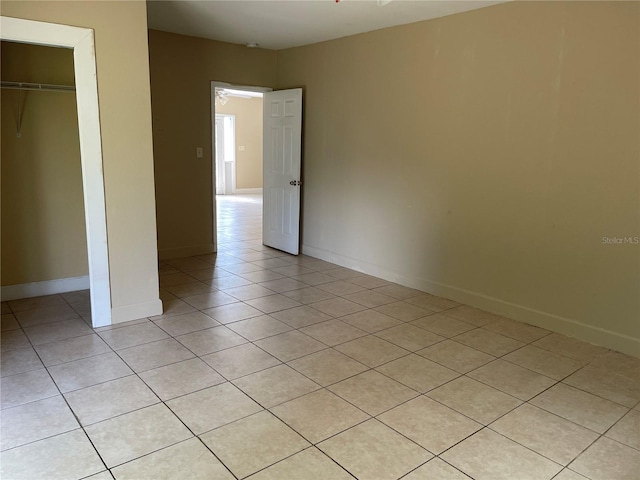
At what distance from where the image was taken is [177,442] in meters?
2.09

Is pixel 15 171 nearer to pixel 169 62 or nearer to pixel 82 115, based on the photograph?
pixel 82 115

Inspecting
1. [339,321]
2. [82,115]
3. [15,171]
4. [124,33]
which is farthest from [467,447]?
[15,171]

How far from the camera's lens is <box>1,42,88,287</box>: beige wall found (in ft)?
12.3

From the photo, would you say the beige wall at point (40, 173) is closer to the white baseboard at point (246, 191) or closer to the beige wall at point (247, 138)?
the beige wall at point (247, 138)

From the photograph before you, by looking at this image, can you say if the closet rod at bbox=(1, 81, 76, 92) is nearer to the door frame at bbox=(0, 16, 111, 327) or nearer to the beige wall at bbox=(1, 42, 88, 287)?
the beige wall at bbox=(1, 42, 88, 287)

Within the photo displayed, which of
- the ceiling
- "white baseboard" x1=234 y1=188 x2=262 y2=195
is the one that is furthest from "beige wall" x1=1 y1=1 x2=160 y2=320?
"white baseboard" x1=234 y1=188 x2=262 y2=195

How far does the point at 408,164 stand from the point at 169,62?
2.85 meters

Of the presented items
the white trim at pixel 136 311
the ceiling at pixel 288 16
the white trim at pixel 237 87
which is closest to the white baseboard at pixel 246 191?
the white trim at pixel 237 87

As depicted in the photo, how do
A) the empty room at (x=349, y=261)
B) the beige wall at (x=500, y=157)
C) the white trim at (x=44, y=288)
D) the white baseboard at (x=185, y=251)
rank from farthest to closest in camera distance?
the white baseboard at (x=185, y=251) → the white trim at (x=44, y=288) → the beige wall at (x=500, y=157) → the empty room at (x=349, y=261)

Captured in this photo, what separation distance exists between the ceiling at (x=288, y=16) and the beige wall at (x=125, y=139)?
2.58 feet

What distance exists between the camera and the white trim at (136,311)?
3475 millimetres

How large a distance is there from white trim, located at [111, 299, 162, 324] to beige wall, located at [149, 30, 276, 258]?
182 centimetres

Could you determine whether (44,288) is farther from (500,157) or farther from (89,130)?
(500,157)

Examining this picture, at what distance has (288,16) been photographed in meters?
4.12
